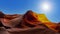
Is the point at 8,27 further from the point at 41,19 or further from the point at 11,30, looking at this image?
the point at 41,19

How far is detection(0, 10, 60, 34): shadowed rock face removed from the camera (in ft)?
4.35

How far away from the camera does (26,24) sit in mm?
1430

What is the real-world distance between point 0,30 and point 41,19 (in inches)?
18.6

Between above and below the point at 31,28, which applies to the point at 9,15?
above

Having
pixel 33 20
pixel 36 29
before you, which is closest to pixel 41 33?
pixel 36 29

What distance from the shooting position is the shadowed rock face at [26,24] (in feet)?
4.35

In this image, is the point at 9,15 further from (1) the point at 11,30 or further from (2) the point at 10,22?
(1) the point at 11,30

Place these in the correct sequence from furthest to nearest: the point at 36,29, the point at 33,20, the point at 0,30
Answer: the point at 33,20
the point at 36,29
the point at 0,30

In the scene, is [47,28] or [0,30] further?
[47,28]

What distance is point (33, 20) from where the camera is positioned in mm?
1480

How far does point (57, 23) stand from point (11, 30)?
449 mm

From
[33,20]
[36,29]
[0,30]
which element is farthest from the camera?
[33,20]

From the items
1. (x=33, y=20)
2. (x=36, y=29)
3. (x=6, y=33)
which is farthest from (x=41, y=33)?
(x=6, y=33)

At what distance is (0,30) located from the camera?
1211 millimetres
